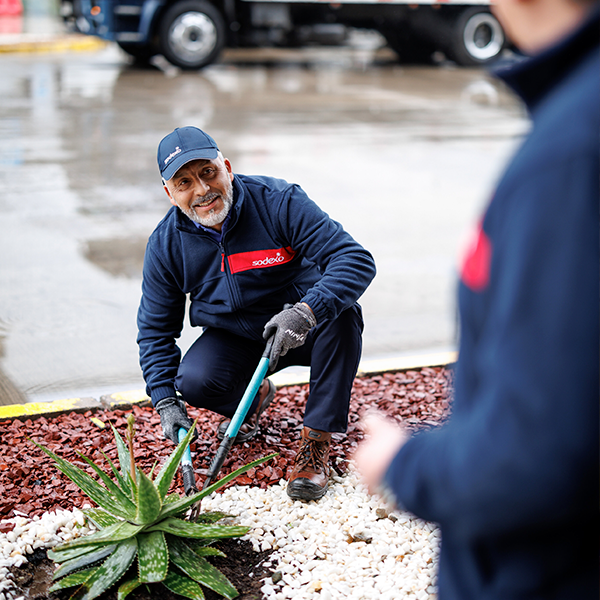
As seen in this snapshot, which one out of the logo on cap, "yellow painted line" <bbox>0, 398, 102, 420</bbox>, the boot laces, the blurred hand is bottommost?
"yellow painted line" <bbox>0, 398, 102, 420</bbox>

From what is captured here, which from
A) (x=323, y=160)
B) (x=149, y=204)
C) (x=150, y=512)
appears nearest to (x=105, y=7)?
(x=323, y=160)

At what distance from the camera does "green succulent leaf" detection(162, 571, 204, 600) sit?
2248 millimetres

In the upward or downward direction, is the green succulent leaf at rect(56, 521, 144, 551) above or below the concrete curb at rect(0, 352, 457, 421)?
above

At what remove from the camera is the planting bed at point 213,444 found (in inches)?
107

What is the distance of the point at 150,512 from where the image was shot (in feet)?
7.40

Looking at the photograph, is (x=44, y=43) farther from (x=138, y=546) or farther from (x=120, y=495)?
(x=138, y=546)

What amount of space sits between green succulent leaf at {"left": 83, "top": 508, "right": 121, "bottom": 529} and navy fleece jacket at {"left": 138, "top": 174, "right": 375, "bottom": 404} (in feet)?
1.72

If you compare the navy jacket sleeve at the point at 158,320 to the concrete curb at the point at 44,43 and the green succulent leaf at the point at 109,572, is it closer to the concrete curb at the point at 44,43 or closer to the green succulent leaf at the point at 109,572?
the green succulent leaf at the point at 109,572

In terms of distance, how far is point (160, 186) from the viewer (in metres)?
7.12

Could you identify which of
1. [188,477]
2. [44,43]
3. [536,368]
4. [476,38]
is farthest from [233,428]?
[44,43]

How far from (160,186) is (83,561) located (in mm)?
5123

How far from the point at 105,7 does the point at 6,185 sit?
6844mm

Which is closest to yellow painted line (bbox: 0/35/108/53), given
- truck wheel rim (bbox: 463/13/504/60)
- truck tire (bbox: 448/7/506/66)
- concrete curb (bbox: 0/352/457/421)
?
truck tire (bbox: 448/7/506/66)

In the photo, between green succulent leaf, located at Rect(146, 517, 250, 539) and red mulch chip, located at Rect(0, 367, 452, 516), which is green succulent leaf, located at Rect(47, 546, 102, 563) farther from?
red mulch chip, located at Rect(0, 367, 452, 516)
